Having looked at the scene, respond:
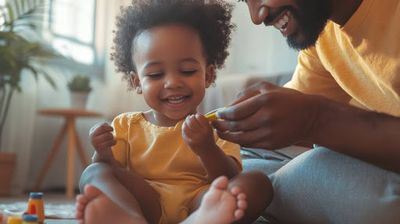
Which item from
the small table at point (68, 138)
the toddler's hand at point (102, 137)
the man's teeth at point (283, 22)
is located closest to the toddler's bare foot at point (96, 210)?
the toddler's hand at point (102, 137)

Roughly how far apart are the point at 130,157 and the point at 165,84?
0.57 feet

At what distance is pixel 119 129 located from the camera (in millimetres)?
1333

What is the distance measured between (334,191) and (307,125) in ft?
0.46

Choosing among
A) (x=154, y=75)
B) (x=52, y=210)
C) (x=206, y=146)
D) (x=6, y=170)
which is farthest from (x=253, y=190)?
(x=6, y=170)

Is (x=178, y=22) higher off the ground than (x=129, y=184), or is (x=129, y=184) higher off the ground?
(x=178, y=22)

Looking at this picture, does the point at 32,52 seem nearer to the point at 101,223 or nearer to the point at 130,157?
the point at 130,157

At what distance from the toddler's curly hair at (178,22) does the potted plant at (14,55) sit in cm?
163

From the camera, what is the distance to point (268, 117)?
102 centimetres

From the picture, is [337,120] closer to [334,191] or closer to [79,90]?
[334,191]

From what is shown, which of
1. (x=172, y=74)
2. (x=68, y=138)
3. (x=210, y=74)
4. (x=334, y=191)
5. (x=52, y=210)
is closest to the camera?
(x=334, y=191)

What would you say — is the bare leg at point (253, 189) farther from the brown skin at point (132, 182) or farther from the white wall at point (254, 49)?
the white wall at point (254, 49)

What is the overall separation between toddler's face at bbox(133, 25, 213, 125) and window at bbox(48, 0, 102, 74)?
217 centimetres

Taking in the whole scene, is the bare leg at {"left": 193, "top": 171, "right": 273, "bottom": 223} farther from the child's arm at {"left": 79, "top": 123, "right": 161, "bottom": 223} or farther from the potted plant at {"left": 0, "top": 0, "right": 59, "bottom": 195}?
the potted plant at {"left": 0, "top": 0, "right": 59, "bottom": 195}

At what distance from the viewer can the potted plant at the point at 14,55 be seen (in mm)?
2961
